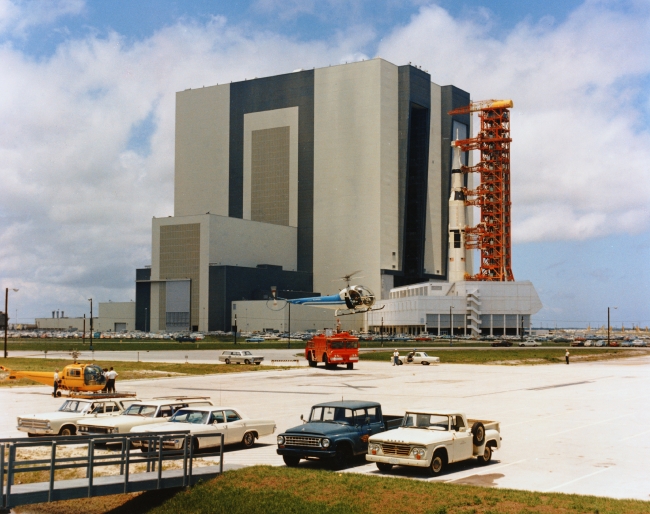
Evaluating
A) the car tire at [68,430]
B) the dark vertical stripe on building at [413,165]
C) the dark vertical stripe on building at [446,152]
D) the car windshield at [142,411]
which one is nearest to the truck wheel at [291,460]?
the car windshield at [142,411]

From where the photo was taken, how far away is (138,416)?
2592 centimetres

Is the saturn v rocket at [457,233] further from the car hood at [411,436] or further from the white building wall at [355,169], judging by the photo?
the car hood at [411,436]

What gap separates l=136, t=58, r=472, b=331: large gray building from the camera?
177 metres

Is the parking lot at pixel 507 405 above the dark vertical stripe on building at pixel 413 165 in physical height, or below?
below

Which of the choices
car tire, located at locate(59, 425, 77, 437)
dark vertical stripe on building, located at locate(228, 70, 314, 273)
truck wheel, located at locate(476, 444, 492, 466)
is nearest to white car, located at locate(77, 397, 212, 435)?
car tire, located at locate(59, 425, 77, 437)

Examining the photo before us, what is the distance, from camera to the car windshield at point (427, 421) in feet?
73.4

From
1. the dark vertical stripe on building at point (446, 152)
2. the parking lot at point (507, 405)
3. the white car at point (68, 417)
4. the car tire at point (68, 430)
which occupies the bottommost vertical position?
the parking lot at point (507, 405)

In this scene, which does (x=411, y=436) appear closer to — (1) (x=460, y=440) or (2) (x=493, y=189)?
(1) (x=460, y=440)

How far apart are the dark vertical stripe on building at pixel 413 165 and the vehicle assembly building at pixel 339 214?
0.28 metres

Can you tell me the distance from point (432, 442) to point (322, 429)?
316 cm

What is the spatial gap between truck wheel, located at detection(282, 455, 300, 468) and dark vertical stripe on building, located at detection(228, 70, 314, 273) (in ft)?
547

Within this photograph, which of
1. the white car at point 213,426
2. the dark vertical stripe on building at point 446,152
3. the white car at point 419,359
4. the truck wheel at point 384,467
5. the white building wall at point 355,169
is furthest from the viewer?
the dark vertical stripe on building at point 446,152

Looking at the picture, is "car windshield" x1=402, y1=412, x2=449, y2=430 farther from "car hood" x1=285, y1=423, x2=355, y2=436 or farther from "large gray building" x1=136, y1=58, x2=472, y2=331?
"large gray building" x1=136, y1=58, x2=472, y2=331

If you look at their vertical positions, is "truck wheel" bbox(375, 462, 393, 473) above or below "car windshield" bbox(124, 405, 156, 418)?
below
